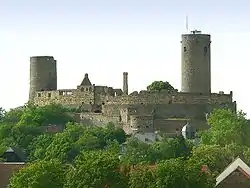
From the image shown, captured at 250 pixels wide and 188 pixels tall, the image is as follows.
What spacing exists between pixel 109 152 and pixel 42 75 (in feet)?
134

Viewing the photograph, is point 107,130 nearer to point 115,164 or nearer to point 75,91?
point 75,91

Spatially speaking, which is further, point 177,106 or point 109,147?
point 177,106

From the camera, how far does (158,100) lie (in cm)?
10919

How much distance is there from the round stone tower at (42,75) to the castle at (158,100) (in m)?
1.74

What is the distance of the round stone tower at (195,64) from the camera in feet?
365

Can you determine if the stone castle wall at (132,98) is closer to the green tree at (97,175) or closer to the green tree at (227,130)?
the green tree at (227,130)

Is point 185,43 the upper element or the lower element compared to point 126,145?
upper

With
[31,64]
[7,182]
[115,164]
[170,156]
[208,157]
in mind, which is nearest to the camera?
[115,164]

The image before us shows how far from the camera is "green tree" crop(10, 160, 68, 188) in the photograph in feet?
209

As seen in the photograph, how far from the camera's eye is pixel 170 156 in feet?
288

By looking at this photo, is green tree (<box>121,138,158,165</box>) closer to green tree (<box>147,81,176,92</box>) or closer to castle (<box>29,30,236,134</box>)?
castle (<box>29,30,236,134</box>)

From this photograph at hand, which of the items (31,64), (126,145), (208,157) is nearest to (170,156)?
(126,145)

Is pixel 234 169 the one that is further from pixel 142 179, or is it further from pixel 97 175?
pixel 97 175

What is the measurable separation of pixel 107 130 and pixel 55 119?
31.3ft
